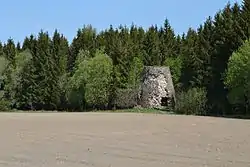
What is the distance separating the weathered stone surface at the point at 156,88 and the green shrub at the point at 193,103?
972cm

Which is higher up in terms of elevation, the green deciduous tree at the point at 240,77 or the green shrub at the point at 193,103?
the green deciduous tree at the point at 240,77

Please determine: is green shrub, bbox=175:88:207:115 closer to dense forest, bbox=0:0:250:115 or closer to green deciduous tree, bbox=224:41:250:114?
dense forest, bbox=0:0:250:115

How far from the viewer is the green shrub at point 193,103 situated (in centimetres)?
6122

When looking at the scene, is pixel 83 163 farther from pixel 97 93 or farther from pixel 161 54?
pixel 161 54

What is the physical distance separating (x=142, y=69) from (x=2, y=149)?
2253 inches

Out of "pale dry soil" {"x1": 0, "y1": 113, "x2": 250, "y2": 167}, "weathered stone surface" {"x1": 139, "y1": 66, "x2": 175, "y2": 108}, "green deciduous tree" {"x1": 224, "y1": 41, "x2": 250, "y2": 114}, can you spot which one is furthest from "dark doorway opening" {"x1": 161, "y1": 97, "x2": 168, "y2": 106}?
"pale dry soil" {"x1": 0, "y1": 113, "x2": 250, "y2": 167}

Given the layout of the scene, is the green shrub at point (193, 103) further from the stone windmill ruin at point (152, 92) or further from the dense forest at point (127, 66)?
the stone windmill ruin at point (152, 92)

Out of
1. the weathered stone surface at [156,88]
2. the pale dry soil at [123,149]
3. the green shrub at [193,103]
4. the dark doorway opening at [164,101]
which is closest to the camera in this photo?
the pale dry soil at [123,149]

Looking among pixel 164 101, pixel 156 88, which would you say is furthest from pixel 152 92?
pixel 164 101

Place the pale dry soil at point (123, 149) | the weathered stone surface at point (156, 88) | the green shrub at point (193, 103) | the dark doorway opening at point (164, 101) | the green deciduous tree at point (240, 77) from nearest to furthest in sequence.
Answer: the pale dry soil at point (123, 149)
the green deciduous tree at point (240, 77)
the green shrub at point (193, 103)
the weathered stone surface at point (156, 88)
the dark doorway opening at point (164, 101)

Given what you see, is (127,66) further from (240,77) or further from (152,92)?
(240,77)

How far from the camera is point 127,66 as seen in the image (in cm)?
7638

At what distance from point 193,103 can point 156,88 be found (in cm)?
1199

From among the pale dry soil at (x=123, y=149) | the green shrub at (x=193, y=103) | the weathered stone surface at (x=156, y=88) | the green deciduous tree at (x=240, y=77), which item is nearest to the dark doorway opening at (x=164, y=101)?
the weathered stone surface at (x=156, y=88)
